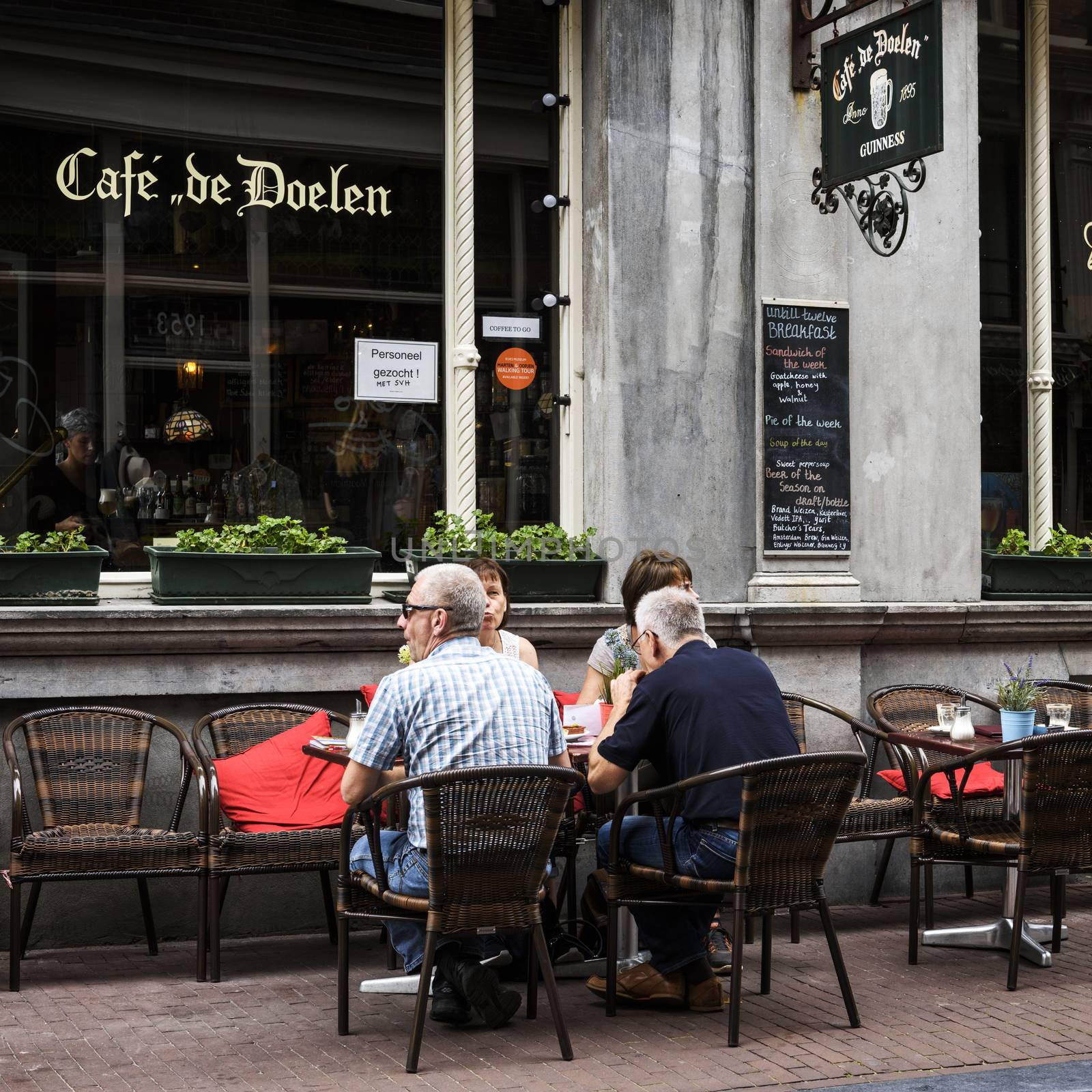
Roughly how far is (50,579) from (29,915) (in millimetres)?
1436

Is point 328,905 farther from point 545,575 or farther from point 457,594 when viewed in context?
point 457,594

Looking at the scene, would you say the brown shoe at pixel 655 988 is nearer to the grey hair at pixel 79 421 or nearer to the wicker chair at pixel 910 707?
the wicker chair at pixel 910 707

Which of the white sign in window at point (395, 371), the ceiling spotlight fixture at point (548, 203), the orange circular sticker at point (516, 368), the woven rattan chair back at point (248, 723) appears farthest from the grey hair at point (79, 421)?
the ceiling spotlight fixture at point (548, 203)

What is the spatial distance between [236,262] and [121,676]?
6.79ft

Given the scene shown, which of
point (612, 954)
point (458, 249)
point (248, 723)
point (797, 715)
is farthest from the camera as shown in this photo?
point (458, 249)

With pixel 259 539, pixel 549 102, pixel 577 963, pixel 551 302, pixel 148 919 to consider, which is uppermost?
pixel 549 102

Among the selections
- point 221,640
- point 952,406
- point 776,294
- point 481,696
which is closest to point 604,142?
point 776,294

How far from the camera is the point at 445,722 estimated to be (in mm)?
4883

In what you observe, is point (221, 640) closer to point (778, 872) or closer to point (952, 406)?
point (778, 872)

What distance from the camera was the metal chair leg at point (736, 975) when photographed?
4957 millimetres

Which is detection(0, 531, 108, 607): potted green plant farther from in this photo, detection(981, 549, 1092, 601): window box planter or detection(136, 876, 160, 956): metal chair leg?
detection(981, 549, 1092, 601): window box planter

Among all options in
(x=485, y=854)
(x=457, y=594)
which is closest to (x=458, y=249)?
(x=457, y=594)

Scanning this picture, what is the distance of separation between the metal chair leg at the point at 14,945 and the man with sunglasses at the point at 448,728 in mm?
1452

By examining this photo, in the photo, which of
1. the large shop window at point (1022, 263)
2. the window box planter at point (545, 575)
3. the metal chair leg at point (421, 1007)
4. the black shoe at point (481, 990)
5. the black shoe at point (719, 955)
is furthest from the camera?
the large shop window at point (1022, 263)
